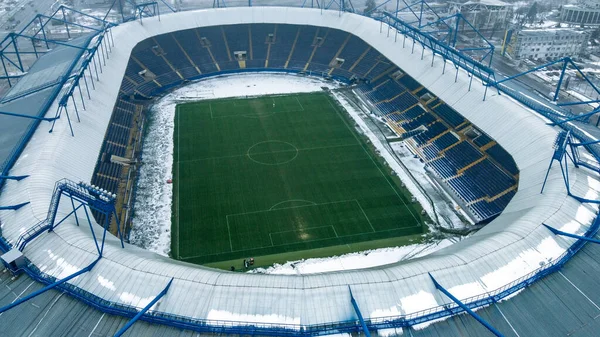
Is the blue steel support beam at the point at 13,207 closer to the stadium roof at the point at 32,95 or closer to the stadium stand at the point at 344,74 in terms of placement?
the stadium roof at the point at 32,95

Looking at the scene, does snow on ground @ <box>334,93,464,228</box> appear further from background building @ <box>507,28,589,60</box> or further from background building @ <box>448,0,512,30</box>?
background building @ <box>448,0,512,30</box>

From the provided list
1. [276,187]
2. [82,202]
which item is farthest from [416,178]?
[82,202]

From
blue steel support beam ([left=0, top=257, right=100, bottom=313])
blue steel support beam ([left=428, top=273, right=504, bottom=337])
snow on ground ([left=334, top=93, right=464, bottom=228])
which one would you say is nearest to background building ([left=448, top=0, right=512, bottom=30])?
snow on ground ([left=334, top=93, right=464, bottom=228])

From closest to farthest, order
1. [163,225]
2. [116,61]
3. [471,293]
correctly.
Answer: [471,293] < [163,225] < [116,61]

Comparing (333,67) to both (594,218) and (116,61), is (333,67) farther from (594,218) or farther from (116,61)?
(594,218)

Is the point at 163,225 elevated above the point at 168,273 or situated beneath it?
situated beneath

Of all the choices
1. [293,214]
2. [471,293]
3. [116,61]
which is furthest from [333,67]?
[471,293]
